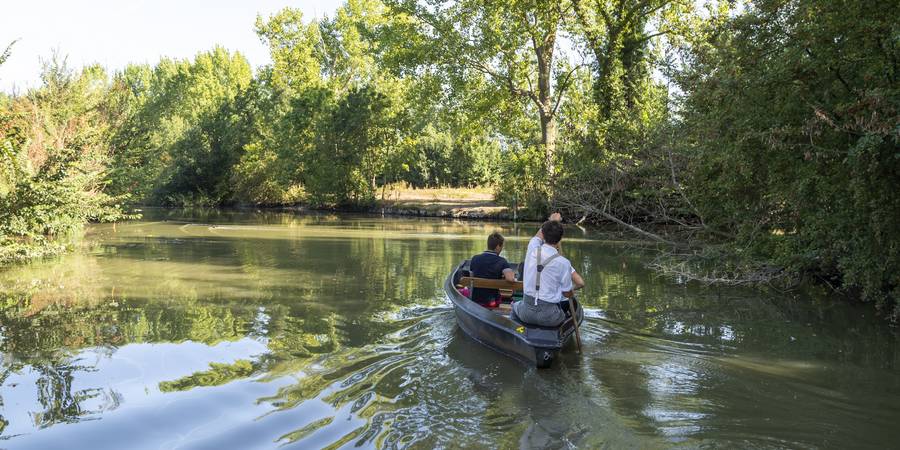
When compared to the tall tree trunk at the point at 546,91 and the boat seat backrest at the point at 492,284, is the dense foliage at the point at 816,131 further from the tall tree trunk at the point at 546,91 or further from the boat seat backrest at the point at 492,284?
the tall tree trunk at the point at 546,91

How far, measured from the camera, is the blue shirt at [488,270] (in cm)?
972

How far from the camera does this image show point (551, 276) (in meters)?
7.91

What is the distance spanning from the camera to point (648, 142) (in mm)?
19578

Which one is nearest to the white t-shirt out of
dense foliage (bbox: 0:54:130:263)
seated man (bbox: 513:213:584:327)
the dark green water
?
seated man (bbox: 513:213:584:327)

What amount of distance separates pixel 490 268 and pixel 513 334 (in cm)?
180

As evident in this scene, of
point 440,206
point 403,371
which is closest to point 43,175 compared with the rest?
point 403,371

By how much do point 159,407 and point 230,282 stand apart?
8437 millimetres

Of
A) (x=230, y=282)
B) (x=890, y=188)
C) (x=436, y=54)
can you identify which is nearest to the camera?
(x=890, y=188)

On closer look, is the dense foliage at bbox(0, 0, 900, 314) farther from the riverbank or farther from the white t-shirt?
the white t-shirt

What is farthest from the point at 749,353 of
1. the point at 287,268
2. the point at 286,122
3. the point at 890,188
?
the point at 286,122

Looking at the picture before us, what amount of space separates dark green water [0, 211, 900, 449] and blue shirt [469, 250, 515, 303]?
25.9 inches

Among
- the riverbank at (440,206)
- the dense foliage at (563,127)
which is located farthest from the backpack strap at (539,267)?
the riverbank at (440,206)

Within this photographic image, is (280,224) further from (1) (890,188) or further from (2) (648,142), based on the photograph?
(1) (890,188)

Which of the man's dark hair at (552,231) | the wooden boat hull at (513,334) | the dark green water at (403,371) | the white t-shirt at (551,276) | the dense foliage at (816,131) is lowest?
the dark green water at (403,371)
